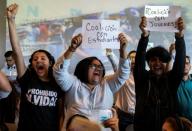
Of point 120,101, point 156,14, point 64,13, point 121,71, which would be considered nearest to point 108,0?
point 64,13

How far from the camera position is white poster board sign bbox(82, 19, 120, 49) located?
7.70 feet

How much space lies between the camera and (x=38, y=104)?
212 centimetres

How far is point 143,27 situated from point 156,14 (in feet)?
0.64

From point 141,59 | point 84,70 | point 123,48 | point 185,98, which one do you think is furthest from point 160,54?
point 84,70

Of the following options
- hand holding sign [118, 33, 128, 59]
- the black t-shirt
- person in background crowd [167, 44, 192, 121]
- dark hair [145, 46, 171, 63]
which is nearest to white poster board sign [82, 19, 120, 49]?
hand holding sign [118, 33, 128, 59]

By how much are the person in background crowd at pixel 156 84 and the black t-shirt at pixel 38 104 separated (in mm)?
511

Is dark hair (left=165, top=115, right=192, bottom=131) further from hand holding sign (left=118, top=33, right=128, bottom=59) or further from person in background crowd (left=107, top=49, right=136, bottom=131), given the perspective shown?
person in background crowd (left=107, top=49, right=136, bottom=131)

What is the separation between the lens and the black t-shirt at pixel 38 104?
2.12 meters

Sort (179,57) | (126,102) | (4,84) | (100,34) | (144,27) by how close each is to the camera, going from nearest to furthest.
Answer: (4,84)
(179,57)
(144,27)
(100,34)
(126,102)

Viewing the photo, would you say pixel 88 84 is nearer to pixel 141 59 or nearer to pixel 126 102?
pixel 141 59

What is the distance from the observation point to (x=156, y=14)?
92.4 inches

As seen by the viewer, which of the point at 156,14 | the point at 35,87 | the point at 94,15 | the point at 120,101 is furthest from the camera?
the point at 94,15

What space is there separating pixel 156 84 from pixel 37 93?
73 centimetres

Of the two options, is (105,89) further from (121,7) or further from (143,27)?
(121,7)
